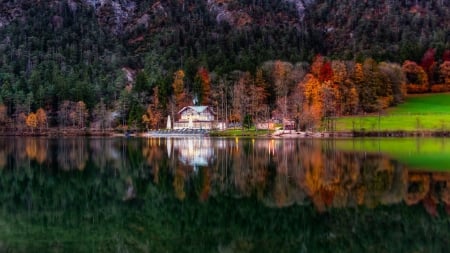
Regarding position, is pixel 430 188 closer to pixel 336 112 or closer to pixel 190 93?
pixel 336 112

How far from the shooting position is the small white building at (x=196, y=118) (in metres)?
129

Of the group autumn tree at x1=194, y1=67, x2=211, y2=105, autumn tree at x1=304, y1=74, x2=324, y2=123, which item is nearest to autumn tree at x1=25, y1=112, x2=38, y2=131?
autumn tree at x1=194, y1=67, x2=211, y2=105

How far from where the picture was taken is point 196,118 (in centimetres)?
12988

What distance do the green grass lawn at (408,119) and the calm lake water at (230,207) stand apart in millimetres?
53734

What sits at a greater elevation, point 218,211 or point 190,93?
point 190,93

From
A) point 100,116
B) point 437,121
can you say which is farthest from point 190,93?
point 437,121

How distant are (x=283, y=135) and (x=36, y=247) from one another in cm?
8475

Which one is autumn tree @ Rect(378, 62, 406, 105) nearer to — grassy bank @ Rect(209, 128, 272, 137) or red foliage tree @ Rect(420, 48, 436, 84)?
red foliage tree @ Rect(420, 48, 436, 84)

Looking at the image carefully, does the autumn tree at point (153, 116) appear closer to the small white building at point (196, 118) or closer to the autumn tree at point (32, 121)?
the small white building at point (196, 118)

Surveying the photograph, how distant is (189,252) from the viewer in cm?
1880

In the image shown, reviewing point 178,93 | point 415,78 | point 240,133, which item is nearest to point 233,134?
point 240,133

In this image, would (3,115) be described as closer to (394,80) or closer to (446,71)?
(394,80)

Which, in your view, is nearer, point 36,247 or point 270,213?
point 36,247

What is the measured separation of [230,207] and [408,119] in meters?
84.7
